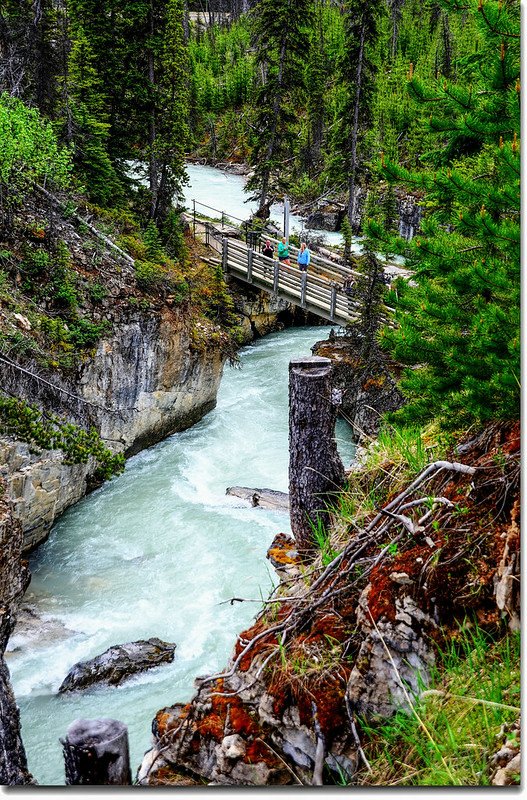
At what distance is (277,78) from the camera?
22.0m

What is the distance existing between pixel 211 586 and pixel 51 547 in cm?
279

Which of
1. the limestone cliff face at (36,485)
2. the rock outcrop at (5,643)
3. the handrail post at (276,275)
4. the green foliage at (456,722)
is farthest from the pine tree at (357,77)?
the green foliage at (456,722)

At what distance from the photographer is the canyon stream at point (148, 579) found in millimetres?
6980

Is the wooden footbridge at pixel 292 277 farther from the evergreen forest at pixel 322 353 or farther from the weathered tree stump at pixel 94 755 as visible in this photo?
the weathered tree stump at pixel 94 755

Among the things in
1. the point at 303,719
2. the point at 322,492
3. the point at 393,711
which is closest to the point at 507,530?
the point at 393,711

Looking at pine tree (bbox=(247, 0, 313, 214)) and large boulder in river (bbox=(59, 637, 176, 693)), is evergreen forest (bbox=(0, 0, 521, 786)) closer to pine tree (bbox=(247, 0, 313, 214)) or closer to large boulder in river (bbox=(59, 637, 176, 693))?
pine tree (bbox=(247, 0, 313, 214))

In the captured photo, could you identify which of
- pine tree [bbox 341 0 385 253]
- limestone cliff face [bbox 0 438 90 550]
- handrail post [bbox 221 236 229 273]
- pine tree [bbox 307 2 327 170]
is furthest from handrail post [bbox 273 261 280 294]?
pine tree [bbox 307 2 327 170]

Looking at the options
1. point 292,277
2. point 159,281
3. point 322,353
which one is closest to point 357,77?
point 292,277

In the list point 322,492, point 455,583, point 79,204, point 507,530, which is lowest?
point 322,492

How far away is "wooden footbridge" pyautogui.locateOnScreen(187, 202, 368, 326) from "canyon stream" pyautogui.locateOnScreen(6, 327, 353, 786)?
188 inches

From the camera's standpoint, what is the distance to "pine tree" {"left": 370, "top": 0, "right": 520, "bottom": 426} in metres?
3.40

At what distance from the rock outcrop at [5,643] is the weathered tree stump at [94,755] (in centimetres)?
145

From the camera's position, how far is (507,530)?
2.97 m

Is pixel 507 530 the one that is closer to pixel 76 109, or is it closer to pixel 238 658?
pixel 238 658
